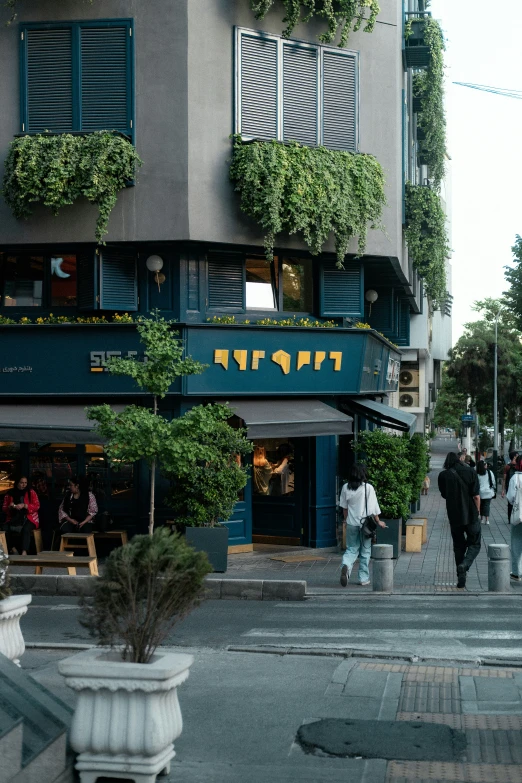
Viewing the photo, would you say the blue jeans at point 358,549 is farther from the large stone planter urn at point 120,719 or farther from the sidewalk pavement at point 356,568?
the large stone planter urn at point 120,719

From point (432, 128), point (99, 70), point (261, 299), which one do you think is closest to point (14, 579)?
point (261, 299)

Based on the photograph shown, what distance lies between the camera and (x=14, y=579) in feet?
50.5

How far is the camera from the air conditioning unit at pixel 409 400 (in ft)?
132

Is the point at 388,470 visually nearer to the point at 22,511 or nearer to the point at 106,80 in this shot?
the point at 22,511

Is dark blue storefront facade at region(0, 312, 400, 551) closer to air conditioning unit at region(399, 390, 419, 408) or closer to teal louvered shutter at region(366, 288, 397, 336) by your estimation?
teal louvered shutter at region(366, 288, 397, 336)

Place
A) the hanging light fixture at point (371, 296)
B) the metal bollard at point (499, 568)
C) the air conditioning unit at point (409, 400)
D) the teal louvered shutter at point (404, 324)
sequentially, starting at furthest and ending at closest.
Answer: the air conditioning unit at point (409, 400)
the teal louvered shutter at point (404, 324)
the hanging light fixture at point (371, 296)
the metal bollard at point (499, 568)

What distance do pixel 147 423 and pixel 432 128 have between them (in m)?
→ 14.4

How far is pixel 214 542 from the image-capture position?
17109 millimetres

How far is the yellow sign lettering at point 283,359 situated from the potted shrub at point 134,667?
45.1 feet

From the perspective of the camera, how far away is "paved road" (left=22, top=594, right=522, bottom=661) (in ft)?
37.6

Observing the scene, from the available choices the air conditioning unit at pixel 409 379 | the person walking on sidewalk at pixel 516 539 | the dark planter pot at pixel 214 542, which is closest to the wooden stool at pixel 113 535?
the dark planter pot at pixel 214 542

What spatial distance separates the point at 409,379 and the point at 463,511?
85.7 ft

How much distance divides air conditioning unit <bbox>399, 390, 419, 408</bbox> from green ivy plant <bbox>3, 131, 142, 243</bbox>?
22913mm

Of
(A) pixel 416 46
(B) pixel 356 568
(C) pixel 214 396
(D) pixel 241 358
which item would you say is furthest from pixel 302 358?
(A) pixel 416 46
